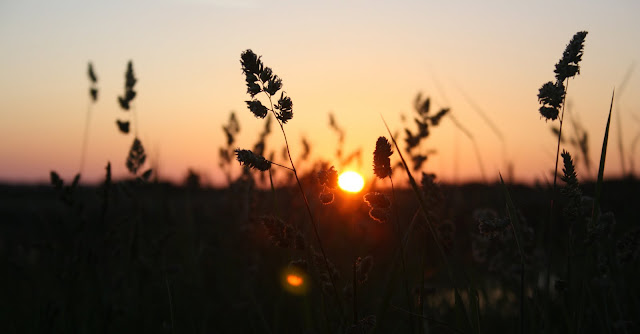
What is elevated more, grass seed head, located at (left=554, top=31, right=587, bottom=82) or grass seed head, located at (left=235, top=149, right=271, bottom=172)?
grass seed head, located at (left=554, top=31, right=587, bottom=82)

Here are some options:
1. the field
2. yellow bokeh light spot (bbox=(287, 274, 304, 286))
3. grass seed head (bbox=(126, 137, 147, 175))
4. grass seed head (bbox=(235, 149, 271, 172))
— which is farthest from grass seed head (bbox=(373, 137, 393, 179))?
grass seed head (bbox=(126, 137, 147, 175))

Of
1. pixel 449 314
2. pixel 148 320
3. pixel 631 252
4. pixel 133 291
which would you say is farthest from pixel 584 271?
pixel 133 291

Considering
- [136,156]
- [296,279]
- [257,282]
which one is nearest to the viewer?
[296,279]

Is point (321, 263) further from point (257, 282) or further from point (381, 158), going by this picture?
point (257, 282)

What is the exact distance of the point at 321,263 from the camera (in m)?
1.50

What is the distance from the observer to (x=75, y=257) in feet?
7.75

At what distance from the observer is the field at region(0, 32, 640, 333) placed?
151 centimetres

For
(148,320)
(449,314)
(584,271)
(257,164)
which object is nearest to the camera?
(257,164)

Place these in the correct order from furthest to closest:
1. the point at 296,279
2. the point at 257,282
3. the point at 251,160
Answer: the point at 257,282, the point at 296,279, the point at 251,160

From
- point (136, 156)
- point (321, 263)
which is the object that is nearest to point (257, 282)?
point (136, 156)

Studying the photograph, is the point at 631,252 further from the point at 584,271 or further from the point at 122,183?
the point at 122,183

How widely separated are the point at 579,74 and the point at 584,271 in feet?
2.07

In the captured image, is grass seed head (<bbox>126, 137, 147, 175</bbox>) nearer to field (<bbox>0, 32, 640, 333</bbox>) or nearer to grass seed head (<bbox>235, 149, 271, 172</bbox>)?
field (<bbox>0, 32, 640, 333</bbox>)

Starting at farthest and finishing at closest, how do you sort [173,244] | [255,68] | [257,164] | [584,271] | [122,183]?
[173,244] < [122,183] < [584,271] < [255,68] < [257,164]
